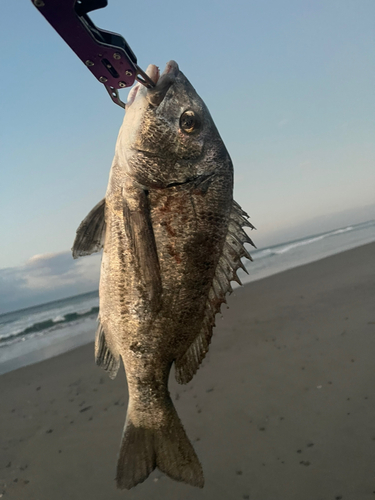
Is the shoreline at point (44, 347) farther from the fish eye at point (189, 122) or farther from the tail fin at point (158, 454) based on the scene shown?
the fish eye at point (189, 122)

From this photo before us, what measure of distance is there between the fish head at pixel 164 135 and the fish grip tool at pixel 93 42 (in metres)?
0.32

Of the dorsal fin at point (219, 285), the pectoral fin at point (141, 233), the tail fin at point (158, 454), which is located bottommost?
the tail fin at point (158, 454)

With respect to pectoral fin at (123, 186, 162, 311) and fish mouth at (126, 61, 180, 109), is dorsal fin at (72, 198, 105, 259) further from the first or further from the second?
fish mouth at (126, 61, 180, 109)

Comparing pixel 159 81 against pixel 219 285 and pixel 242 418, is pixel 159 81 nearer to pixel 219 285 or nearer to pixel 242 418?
pixel 219 285

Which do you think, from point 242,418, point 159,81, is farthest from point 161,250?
point 242,418

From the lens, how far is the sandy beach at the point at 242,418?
396 centimetres

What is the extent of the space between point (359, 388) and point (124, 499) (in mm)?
3763

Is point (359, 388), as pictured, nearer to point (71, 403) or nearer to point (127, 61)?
point (71, 403)

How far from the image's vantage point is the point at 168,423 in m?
2.15

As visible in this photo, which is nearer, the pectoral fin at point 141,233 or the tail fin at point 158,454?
the pectoral fin at point 141,233

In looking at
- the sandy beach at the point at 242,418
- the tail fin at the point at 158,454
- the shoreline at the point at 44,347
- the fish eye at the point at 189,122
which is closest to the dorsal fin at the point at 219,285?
the tail fin at the point at 158,454

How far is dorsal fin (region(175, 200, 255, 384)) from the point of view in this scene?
210 cm

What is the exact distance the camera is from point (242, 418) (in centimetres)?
498

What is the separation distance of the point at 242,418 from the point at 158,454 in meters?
3.33
